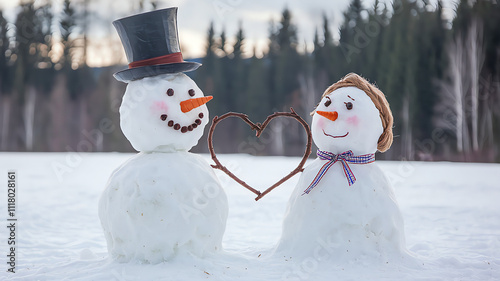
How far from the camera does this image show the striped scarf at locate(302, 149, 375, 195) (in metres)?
3.57

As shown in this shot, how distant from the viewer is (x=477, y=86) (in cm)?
1484

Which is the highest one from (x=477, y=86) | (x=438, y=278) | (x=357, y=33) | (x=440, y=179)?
(x=357, y=33)

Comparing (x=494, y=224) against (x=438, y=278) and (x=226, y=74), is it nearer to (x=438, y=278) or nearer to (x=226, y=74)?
(x=438, y=278)

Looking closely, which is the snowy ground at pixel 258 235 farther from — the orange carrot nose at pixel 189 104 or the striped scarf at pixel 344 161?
the orange carrot nose at pixel 189 104

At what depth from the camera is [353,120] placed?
361 centimetres

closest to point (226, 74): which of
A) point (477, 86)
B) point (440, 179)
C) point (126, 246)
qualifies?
point (477, 86)

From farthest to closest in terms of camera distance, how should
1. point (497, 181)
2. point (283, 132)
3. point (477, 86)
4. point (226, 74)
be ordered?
point (226, 74) < point (283, 132) < point (477, 86) < point (497, 181)

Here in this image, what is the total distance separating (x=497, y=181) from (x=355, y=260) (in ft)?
27.5

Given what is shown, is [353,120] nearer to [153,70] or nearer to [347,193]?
[347,193]

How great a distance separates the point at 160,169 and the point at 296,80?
54.4 feet

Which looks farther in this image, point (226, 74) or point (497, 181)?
point (226, 74)

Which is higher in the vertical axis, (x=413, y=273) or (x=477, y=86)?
(x=477, y=86)

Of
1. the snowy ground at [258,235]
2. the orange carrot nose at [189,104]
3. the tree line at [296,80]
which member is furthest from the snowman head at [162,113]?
the tree line at [296,80]

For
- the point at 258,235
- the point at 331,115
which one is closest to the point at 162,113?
the point at 331,115
